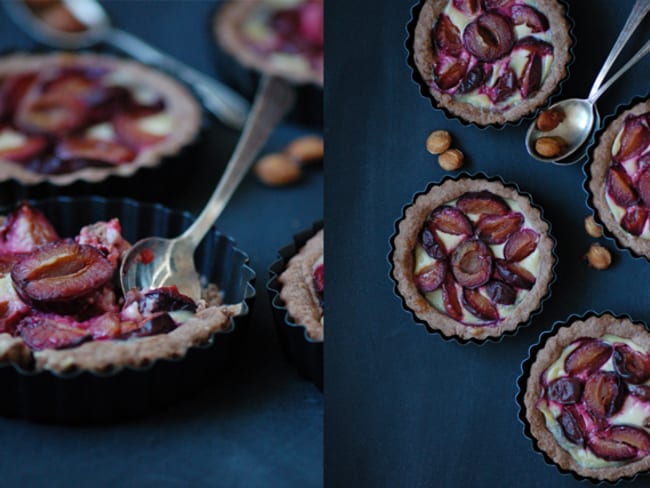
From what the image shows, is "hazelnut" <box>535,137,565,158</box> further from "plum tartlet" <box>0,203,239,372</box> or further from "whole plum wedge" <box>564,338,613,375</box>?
"plum tartlet" <box>0,203,239,372</box>

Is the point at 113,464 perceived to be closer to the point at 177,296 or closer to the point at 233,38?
the point at 177,296

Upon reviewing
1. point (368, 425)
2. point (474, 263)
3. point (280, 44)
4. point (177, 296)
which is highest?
point (280, 44)

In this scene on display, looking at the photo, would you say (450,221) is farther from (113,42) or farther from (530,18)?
(113,42)

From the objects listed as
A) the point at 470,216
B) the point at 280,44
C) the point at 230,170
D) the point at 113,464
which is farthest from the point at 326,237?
the point at 280,44

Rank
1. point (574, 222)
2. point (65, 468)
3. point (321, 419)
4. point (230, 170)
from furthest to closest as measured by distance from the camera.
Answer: point (230, 170), point (321, 419), point (65, 468), point (574, 222)

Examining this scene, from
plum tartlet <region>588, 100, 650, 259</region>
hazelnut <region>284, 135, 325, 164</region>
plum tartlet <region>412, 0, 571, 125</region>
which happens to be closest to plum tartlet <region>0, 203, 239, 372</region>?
plum tartlet <region>412, 0, 571, 125</region>

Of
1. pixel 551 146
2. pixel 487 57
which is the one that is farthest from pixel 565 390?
pixel 487 57
